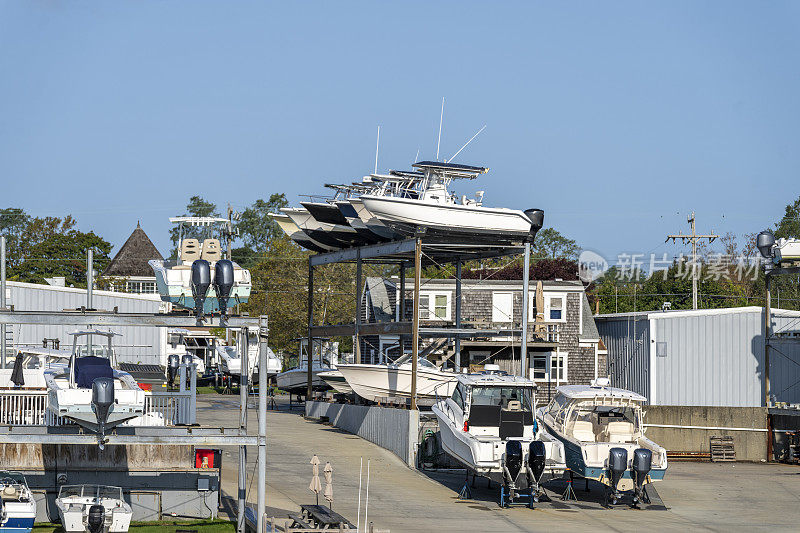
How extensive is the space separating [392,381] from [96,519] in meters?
17.5

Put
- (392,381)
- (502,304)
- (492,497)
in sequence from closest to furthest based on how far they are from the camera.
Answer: (492,497), (392,381), (502,304)

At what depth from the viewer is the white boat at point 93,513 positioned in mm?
19922

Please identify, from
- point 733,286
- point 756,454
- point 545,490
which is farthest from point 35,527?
point 733,286

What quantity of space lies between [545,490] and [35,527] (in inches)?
516

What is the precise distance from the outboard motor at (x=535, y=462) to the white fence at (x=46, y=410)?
7.87 meters

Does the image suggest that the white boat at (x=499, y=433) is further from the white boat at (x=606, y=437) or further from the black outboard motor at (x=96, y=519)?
the black outboard motor at (x=96, y=519)

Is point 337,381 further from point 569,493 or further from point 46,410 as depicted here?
point 46,410

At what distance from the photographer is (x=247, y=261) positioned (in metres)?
121

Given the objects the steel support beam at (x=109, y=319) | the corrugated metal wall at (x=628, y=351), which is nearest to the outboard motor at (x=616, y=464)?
the steel support beam at (x=109, y=319)

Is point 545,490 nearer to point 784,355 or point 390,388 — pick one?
point 390,388

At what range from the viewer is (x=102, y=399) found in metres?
20.3

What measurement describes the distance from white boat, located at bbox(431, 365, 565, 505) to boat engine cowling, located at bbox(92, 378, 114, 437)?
9.02 metres

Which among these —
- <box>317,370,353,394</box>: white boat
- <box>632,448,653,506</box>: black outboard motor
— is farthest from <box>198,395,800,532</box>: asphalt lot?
<box>317,370,353,394</box>: white boat

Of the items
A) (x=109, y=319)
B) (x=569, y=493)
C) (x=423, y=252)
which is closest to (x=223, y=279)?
(x=109, y=319)
